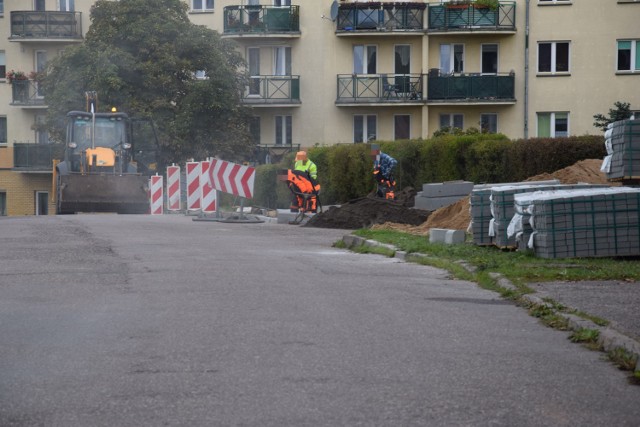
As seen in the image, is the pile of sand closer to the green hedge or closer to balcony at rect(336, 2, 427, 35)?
the green hedge

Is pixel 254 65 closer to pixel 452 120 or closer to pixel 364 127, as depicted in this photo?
pixel 364 127

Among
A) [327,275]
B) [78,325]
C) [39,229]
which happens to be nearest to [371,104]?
[39,229]

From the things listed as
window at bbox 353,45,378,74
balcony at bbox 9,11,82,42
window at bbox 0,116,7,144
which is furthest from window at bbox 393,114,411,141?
window at bbox 0,116,7,144

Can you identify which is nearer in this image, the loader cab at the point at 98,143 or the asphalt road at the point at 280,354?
the asphalt road at the point at 280,354

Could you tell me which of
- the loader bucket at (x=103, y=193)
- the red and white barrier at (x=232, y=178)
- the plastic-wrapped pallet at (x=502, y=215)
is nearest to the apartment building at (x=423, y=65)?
the loader bucket at (x=103, y=193)

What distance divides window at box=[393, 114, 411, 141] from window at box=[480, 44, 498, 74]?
12.9ft

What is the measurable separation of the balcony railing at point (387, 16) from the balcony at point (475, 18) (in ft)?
2.92

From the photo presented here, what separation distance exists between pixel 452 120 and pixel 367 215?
25990 mm

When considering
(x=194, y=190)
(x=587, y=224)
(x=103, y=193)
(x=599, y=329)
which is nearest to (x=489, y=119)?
(x=194, y=190)

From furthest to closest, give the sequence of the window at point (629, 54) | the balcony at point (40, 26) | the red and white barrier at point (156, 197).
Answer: the balcony at point (40, 26)
the window at point (629, 54)
the red and white barrier at point (156, 197)

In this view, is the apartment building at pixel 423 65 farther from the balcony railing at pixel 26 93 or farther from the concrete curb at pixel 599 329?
the concrete curb at pixel 599 329

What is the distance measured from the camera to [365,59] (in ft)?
173

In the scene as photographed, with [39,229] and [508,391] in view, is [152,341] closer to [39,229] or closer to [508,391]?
[508,391]

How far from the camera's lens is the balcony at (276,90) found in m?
53.9
